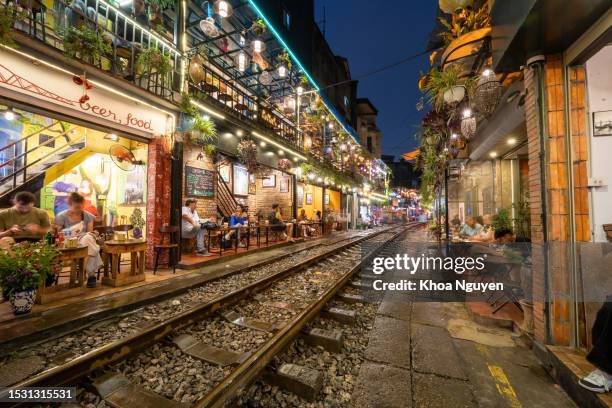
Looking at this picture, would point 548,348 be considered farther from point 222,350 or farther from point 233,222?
point 233,222

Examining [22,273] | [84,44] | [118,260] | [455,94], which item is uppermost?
[84,44]

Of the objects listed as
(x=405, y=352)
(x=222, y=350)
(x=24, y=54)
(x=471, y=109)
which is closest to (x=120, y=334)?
(x=222, y=350)

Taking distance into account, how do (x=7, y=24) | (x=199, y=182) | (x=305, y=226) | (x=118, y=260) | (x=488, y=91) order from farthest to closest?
1. (x=305, y=226)
2. (x=199, y=182)
3. (x=118, y=260)
4. (x=488, y=91)
5. (x=7, y=24)

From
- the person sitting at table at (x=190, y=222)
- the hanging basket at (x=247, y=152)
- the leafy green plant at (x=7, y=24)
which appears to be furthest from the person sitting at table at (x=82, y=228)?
the hanging basket at (x=247, y=152)

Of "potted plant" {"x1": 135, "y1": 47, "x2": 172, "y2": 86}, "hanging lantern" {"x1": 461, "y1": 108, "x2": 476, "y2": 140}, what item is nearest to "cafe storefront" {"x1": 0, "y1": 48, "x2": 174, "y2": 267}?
"potted plant" {"x1": 135, "y1": 47, "x2": 172, "y2": 86}

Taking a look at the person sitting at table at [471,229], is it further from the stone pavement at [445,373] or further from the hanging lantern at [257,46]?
the hanging lantern at [257,46]

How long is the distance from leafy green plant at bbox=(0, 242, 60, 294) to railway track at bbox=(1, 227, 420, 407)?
221cm

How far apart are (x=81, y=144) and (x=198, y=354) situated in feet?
34.0

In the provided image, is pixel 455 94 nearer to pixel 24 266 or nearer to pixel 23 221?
pixel 24 266

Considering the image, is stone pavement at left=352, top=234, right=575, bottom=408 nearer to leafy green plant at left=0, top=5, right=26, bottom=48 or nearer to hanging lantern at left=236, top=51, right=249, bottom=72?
leafy green plant at left=0, top=5, right=26, bottom=48

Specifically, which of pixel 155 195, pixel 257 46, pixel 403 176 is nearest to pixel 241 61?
pixel 257 46

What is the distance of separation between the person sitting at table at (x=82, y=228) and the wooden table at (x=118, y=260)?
200 millimetres

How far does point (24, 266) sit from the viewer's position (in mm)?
3920

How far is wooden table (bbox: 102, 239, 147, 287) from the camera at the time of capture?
18.2 feet
